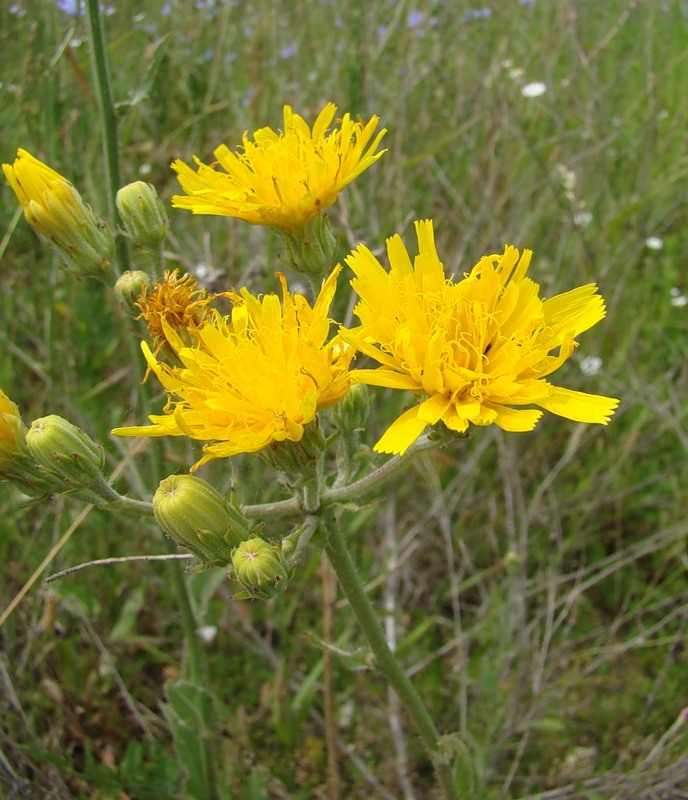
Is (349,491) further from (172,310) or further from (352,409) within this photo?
(172,310)

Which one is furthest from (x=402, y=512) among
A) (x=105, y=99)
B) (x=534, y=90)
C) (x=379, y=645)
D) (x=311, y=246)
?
(x=534, y=90)

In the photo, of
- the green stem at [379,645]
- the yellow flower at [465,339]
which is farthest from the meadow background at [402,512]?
the yellow flower at [465,339]

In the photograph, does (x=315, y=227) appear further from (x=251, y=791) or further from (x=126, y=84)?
(x=126, y=84)

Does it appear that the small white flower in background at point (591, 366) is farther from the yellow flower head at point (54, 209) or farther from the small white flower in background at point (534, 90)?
the yellow flower head at point (54, 209)

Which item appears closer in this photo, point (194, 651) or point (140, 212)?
point (140, 212)

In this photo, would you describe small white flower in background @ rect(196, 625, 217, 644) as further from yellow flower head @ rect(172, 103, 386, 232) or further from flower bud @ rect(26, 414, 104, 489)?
yellow flower head @ rect(172, 103, 386, 232)

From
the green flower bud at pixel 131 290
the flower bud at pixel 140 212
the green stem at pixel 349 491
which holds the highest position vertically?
the flower bud at pixel 140 212
